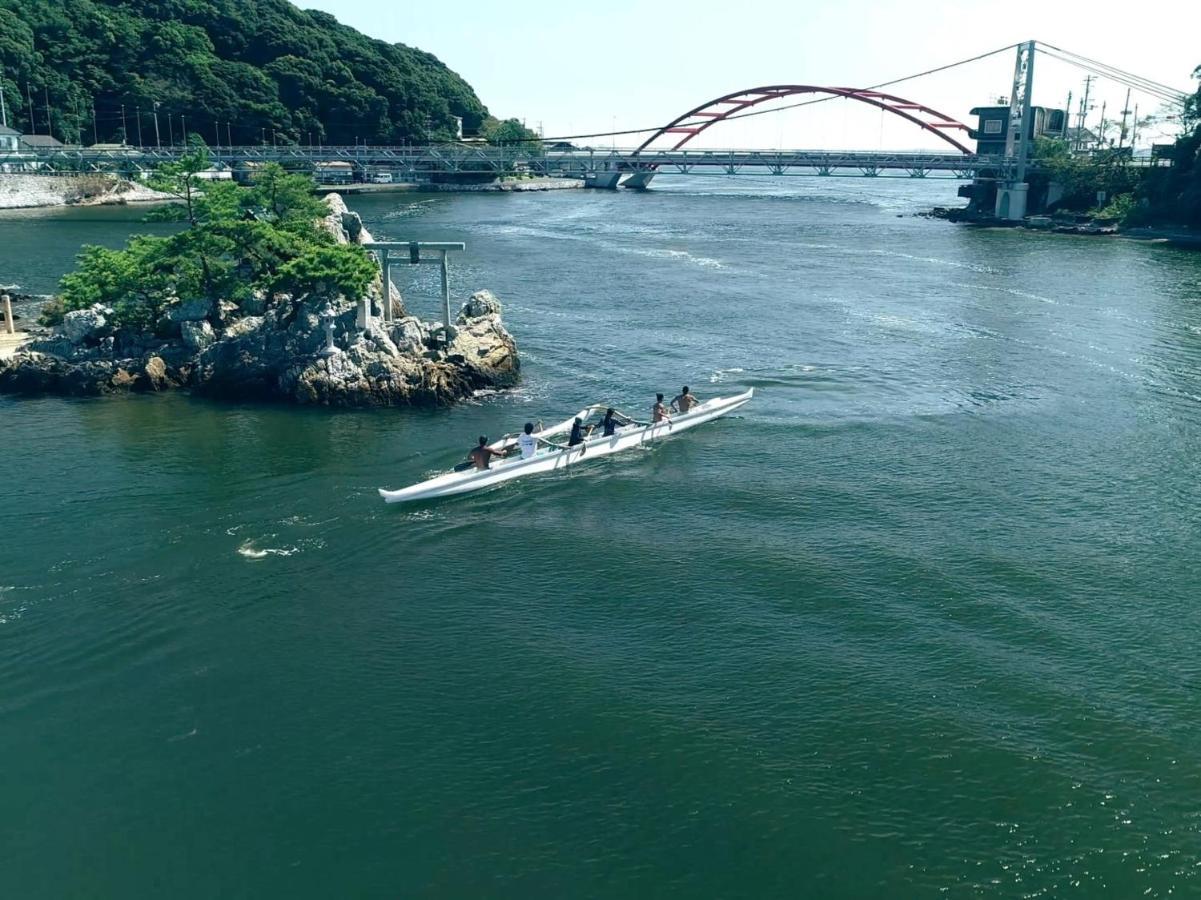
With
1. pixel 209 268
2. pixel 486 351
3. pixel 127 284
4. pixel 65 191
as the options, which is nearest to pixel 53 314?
pixel 127 284

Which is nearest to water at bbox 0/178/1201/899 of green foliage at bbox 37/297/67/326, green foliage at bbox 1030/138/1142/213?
green foliage at bbox 37/297/67/326

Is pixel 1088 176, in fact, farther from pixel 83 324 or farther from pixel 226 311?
pixel 83 324

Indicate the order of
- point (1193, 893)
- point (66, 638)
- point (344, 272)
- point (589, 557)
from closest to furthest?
point (1193, 893) < point (66, 638) < point (589, 557) < point (344, 272)


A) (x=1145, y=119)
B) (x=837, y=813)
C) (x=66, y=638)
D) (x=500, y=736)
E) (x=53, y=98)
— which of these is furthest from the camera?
(x=53, y=98)

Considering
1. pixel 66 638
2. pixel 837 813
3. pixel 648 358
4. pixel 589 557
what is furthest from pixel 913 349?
pixel 66 638

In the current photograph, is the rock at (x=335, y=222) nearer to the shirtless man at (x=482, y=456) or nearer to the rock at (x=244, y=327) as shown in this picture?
the rock at (x=244, y=327)

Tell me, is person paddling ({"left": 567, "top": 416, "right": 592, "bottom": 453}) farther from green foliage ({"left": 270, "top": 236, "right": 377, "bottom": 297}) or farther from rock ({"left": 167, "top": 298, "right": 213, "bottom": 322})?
rock ({"left": 167, "top": 298, "right": 213, "bottom": 322})

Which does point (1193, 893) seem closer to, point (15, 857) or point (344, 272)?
point (15, 857)

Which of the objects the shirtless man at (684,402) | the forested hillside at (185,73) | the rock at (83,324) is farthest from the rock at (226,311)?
the forested hillside at (185,73)
